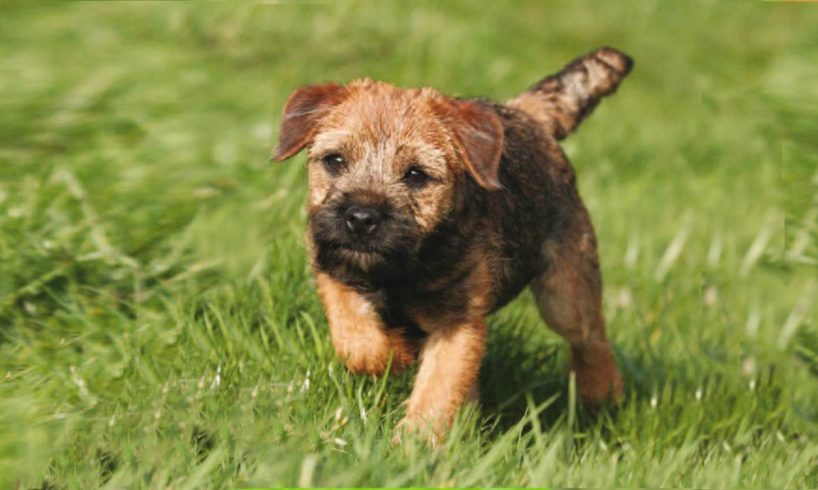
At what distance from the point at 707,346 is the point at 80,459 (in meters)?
3.52

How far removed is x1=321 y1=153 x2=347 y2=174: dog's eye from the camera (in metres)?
4.06

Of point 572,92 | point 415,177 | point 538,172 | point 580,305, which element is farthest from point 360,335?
point 572,92

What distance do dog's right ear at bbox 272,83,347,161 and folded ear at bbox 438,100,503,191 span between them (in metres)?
0.38

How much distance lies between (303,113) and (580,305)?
159 centimetres

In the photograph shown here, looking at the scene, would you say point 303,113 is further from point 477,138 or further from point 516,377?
point 516,377

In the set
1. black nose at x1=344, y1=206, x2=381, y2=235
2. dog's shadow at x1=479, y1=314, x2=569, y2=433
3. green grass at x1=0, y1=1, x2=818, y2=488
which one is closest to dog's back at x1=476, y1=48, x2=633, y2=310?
dog's shadow at x1=479, y1=314, x2=569, y2=433

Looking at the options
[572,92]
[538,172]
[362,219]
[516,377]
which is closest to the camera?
[362,219]

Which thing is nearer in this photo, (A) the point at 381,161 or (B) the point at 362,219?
(B) the point at 362,219

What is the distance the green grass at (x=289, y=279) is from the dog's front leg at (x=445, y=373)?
0.32 ft

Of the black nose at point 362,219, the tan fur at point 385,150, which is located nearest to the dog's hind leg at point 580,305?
the tan fur at point 385,150

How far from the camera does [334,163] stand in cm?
408

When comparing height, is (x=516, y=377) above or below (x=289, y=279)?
below

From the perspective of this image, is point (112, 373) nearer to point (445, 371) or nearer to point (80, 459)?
point (80, 459)

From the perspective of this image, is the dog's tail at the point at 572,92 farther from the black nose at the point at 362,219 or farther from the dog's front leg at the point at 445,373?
the black nose at the point at 362,219
